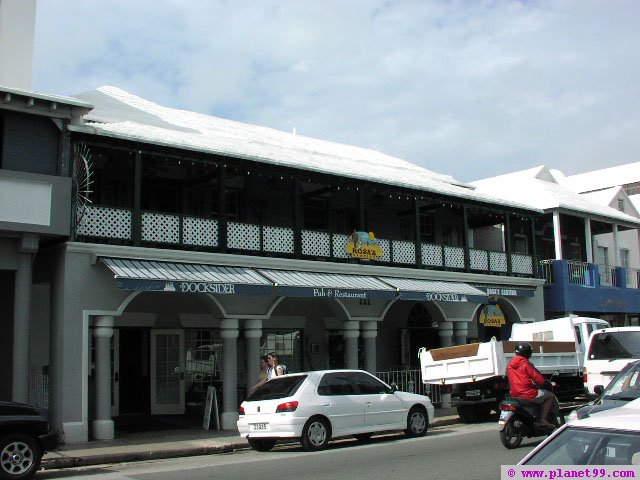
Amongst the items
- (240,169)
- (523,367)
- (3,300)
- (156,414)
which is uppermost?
(240,169)

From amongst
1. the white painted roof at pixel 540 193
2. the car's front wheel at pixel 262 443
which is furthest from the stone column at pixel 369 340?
the white painted roof at pixel 540 193

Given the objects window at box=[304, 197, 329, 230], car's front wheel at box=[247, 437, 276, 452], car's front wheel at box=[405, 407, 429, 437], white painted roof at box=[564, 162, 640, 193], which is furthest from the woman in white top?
white painted roof at box=[564, 162, 640, 193]

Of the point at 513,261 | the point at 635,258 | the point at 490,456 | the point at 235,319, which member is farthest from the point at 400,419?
the point at 635,258

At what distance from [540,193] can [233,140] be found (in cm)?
1397

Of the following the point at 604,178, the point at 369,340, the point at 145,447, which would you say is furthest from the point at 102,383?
the point at 604,178

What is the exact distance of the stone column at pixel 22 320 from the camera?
14.8 metres

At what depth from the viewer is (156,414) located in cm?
1991

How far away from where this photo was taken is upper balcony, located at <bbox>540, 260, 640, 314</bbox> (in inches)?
1097

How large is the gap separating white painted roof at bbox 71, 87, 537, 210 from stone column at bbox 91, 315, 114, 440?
13.4 feet

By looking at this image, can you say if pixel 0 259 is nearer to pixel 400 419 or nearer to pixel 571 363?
pixel 400 419

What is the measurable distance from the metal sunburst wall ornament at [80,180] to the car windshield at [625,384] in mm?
10746

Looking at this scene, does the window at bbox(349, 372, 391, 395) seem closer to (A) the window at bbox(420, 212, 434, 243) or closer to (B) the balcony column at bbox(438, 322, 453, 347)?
(B) the balcony column at bbox(438, 322, 453, 347)

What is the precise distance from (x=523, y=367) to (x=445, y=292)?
376 inches

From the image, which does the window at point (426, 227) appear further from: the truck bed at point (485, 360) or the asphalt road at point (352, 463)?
the asphalt road at point (352, 463)
